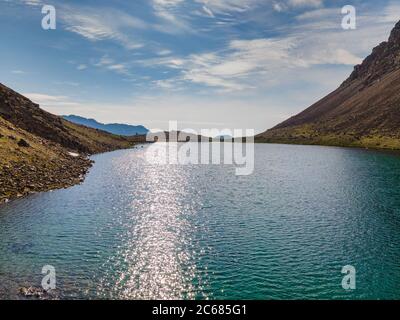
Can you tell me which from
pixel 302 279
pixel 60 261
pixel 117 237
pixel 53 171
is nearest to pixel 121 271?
pixel 60 261

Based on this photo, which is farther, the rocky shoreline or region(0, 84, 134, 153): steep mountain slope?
region(0, 84, 134, 153): steep mountain slope

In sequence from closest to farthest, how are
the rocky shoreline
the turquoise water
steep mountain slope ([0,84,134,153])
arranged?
the turquoise water < the rocky shoreline < steep mountain slope ([0,84,134,153])

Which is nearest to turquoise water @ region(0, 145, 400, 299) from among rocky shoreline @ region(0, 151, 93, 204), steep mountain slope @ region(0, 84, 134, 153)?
rocky shoreline @ region(0, 151, 93, 204)

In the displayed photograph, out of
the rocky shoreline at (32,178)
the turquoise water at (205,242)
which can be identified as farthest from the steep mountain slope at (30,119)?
the turquoise water at (205,242)

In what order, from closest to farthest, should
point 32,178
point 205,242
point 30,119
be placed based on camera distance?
1. point 205,242
2. point 32,178
3. point 30,119

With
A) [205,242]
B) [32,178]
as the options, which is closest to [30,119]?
[32,178]

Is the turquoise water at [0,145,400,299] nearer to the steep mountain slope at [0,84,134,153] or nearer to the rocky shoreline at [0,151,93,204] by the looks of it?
the rocky shoreline at [0,151,93,204]

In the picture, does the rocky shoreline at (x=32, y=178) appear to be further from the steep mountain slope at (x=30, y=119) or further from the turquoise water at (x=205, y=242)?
the steep mountain slope at (x=30, y=119)

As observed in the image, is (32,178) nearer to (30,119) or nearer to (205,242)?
(205,242)
